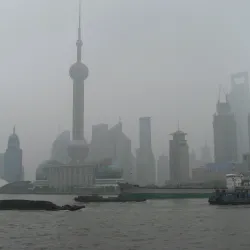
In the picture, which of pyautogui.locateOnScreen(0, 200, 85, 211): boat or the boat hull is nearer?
pyautogui.locateOnScreen(0, 200, 85, 211): boat

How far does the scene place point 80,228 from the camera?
45.2m

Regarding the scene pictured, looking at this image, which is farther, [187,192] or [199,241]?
[187,192]

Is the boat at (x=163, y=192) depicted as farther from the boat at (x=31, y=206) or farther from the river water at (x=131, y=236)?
the river water at (x=131, y=236)

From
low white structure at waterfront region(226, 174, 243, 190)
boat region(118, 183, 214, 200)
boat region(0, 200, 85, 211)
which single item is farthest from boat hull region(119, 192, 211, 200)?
boat region(0, 200, 85, 211)

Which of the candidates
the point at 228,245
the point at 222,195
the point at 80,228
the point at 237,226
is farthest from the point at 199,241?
the point at 222,195

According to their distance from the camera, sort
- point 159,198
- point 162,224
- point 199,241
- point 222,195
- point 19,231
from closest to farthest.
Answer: point 199,241 < point 19,231 < point 162,224 < point 222,195 < point 159,198

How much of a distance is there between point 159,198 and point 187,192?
13986 mm

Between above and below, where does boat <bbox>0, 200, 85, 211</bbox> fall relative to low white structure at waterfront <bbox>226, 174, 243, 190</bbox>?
below

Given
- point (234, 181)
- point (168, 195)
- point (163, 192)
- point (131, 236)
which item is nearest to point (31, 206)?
point (131, 236)

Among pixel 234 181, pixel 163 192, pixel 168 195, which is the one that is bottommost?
pixel 168 195

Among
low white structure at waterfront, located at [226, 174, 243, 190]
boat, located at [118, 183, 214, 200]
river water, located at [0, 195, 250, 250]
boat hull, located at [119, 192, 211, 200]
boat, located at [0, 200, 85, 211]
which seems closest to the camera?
river water, located at [0, 195, 250, 250]

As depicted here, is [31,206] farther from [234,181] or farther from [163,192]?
[163,192]

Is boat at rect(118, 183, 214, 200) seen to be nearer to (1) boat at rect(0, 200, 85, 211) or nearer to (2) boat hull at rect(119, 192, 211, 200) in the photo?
(2) boat hull at rect(119, 192, 211, 200)

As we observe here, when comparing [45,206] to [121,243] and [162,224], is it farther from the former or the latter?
[121,243]
